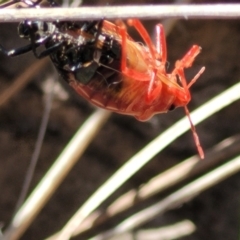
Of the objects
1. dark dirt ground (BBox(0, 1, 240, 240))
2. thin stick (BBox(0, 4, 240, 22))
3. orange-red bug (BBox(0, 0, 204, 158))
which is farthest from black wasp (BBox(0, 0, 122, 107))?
dark dirt ground (BBox(0, 1, 240, 240))

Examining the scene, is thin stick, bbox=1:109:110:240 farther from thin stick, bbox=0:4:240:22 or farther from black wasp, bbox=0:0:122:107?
thin stick, bbox=0:4:240:22

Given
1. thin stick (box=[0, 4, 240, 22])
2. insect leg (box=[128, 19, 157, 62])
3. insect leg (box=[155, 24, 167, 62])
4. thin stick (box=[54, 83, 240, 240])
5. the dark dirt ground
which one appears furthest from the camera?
the dark dirt ground

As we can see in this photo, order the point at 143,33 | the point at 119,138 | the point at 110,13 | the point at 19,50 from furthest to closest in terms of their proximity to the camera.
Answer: the point at 119,138 < the point at 19,50 < the point at 143,33 < the point at 110,13

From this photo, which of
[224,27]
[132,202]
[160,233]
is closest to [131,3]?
[224,27]

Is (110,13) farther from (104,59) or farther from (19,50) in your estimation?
(19,50)

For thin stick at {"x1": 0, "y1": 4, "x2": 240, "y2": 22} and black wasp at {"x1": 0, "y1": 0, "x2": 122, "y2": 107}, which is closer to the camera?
thin stick at {"x1": 0, "y1": 4, "x2": 240, "y2": 22}

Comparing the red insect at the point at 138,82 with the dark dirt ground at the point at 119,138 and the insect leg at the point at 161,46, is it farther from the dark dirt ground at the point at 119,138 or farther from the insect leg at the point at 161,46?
the dark dirt ground at the point at 119,138

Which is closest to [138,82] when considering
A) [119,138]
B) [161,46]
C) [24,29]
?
[161,46]
